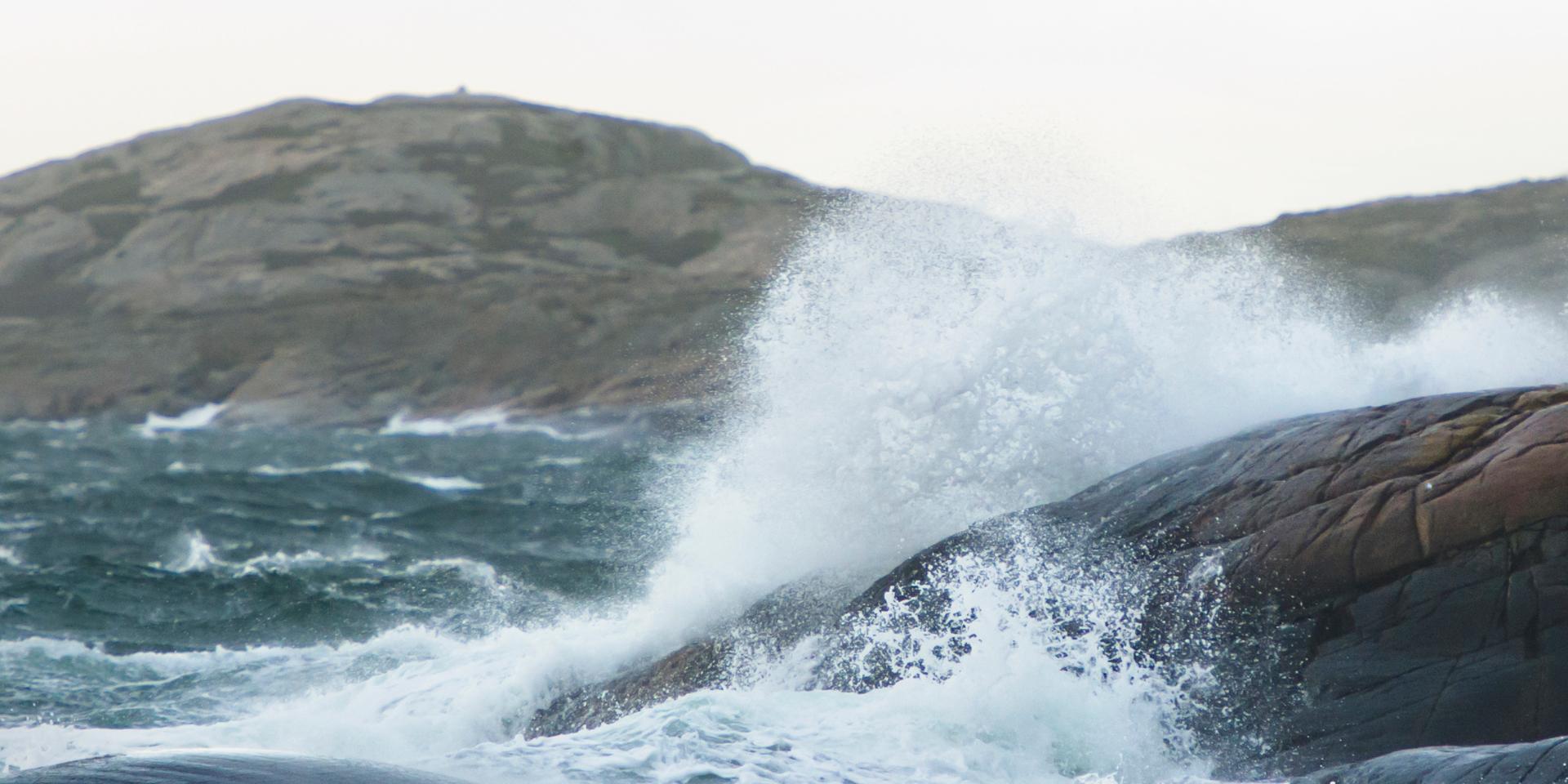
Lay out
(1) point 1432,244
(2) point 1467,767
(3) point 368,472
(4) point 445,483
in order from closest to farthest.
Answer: (2) point 1467,767, (4) point 445,483, (3) point 368,472, (1) point 1432,244

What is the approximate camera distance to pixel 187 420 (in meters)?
40.5

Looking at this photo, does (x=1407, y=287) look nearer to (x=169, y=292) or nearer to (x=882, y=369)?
(x=882, y=369)

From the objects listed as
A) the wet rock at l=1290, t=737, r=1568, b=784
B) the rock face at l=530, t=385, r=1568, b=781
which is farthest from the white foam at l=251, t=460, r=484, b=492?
the wet rock at l=1290, t=737, r=1568, b=784

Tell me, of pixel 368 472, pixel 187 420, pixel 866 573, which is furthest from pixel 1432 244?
pixel 187 420

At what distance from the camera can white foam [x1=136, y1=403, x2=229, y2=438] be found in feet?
131

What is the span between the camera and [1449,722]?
4500 mm

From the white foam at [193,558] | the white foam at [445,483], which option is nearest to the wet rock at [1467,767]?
the white foam at [193,558]

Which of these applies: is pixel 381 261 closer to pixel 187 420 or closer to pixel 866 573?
pixel 187 420

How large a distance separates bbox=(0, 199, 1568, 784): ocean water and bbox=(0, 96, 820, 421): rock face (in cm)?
2571

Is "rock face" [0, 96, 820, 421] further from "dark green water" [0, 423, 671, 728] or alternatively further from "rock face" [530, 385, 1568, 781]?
"rock face" [530, 385, 1568, 781]

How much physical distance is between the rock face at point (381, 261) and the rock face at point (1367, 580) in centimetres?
2942

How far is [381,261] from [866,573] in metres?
47.2

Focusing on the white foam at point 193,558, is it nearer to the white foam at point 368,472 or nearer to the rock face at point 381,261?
the white foam at point 368,472

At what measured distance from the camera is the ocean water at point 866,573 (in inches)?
203
